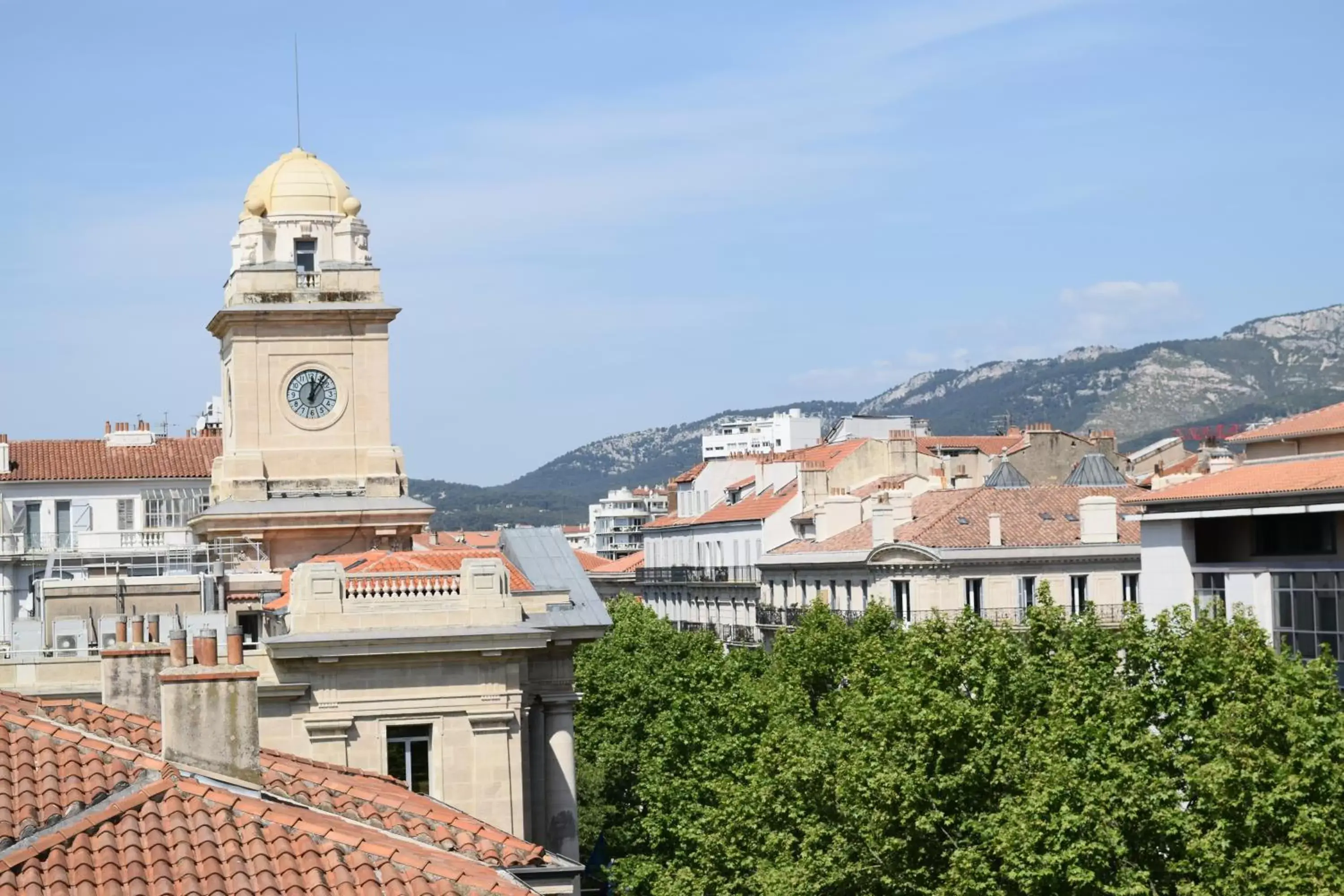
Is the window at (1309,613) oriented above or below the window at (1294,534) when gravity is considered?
below

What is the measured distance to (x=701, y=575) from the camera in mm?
136000

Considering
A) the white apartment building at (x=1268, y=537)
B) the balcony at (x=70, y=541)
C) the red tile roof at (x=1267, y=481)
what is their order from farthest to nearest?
the balcony at (x=70, y=541) → the red tile roof at (x=1267, y=481) → the white apartment building at (x=1268, y=537)

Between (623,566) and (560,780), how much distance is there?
147 metres

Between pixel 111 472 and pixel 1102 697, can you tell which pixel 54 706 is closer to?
pixel 1102 697

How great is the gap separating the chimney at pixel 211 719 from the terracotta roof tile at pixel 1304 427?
45.5 meters

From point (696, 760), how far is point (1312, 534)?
1798 centimetres

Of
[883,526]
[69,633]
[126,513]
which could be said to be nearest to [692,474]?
[883,526]

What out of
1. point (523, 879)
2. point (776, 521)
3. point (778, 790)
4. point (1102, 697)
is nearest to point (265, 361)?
point (778, 790)

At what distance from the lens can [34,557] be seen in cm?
8331

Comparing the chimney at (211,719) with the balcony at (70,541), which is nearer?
the chimney at (211,719)

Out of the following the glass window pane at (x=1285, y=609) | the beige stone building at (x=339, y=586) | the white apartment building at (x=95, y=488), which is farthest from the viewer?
the white apartment building at (x=95, y=488)

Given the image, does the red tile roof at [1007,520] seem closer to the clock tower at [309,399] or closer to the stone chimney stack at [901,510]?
the stone chimney stack at [901,510]

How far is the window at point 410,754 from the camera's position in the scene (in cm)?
3953

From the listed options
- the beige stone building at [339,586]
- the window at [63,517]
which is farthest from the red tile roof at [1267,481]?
the window at [63,517]
